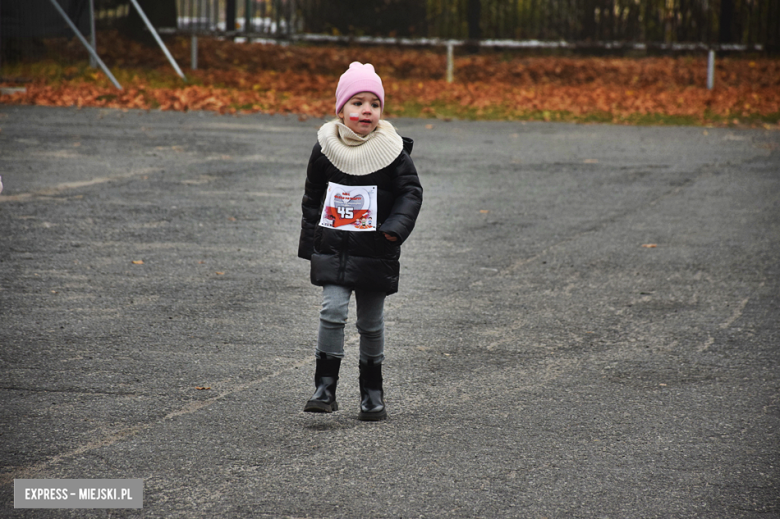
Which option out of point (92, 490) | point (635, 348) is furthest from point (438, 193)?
point (92, 490)

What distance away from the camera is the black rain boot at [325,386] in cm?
386

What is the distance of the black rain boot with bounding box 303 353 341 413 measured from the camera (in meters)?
3.86

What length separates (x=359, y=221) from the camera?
12.6ft

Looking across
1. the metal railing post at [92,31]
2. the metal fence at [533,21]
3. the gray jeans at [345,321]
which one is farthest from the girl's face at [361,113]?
the metal fence at [533,21]

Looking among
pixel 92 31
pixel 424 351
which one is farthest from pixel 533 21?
pixel 424 351

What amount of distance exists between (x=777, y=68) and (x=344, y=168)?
18.5m

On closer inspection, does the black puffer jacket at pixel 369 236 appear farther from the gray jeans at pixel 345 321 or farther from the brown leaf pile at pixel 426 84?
the brown leaf pile at pixel 426 84

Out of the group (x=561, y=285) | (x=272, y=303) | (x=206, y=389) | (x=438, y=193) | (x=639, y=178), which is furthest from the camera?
(x=639, y=178)

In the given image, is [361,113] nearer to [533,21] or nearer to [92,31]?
[92,31]

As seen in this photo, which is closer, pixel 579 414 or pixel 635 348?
pixel 579 414

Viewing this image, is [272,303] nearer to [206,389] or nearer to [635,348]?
[206,389]

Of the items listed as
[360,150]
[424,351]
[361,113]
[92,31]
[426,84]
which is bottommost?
[424,351]

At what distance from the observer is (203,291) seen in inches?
226

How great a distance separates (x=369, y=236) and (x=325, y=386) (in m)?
0.65
